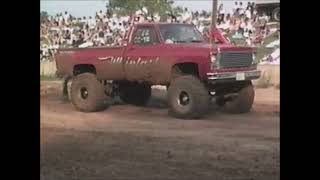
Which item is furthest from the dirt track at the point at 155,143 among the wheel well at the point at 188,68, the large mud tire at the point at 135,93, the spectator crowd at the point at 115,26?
the spectator crowd at the point at 115,26

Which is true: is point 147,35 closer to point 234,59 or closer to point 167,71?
point 167,71

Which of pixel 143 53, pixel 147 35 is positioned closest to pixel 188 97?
pixel 143 53

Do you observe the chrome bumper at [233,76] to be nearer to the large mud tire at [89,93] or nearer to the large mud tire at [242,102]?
the large mud tire at [242,102]

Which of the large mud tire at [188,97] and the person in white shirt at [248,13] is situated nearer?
the person in white shirt at [248,13]

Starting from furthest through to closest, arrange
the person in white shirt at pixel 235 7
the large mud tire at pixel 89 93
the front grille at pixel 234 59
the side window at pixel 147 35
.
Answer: the large mud tire at pixel 89 93 < the side window at pixel 147 35 < the front grille at pixel 234 59 < the person in white shirt at pixel 235 7

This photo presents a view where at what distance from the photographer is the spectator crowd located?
18.3 ft

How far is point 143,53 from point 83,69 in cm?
60

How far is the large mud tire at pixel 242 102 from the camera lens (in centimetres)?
561

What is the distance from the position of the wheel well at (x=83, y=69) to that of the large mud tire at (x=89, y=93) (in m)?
0.04

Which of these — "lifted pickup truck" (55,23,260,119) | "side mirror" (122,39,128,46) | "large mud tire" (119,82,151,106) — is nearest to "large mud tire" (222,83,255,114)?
"lifted pickup truck" (55,23,260,119)
